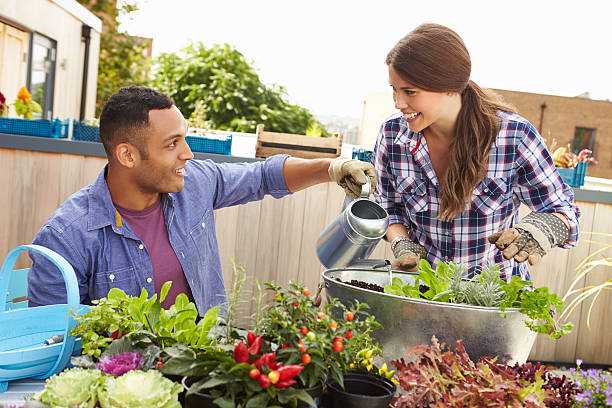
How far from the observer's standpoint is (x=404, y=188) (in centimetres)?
162

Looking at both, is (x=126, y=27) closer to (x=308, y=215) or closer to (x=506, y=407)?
(x=308, y=215)

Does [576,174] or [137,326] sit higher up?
[576,174]

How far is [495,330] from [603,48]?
3370cm

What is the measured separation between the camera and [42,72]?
207 inches

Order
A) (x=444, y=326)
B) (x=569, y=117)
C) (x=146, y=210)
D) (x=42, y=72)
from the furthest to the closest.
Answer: (x=569, y=117)
(x=42, y=72)
(x=146, y=210)
(x=444, y=326)

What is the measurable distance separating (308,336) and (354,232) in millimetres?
593

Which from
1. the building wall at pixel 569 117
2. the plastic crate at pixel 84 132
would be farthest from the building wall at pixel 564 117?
the plastic crate at pixel 84 132

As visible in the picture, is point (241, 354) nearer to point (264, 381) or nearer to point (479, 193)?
point (264, 381)

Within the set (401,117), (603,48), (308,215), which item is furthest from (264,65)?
(603,48)

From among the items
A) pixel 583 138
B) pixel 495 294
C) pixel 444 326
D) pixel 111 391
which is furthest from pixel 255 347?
pixel 583 138

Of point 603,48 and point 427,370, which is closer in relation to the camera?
point 427,370

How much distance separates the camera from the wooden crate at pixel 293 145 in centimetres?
306

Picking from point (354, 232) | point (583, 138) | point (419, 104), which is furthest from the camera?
point (583, 138)

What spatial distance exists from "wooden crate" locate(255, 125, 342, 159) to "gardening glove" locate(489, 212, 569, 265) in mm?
1786
